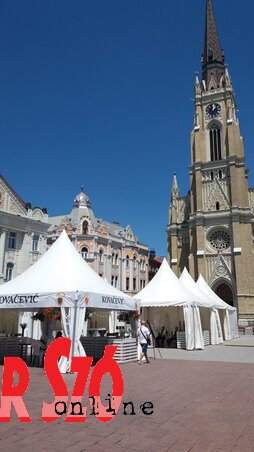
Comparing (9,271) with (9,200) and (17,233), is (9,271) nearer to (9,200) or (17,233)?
(17,233)

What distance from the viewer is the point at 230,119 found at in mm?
53094

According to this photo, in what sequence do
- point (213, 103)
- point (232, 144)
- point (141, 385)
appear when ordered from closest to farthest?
point (141, 385) → point (232, 144) → point (213, 103)

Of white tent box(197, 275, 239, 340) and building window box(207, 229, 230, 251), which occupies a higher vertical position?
building window box(207, 229, 230, 251)

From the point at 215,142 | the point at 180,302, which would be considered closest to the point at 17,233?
the point at 180,302

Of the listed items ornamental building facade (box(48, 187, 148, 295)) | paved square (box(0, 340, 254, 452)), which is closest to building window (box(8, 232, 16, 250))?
ornamental building facade (box(48, 187, 148, 295))

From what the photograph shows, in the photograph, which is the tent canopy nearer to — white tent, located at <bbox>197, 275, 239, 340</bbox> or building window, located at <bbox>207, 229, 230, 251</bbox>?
white tent, located at <bbox>197, 275, 239, 340</bbox>

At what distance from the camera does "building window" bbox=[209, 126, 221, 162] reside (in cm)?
5412

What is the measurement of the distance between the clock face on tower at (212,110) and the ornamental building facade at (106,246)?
21.0m

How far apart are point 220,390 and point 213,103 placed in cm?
5355

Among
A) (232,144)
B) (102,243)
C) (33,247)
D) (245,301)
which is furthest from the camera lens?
(232,144)

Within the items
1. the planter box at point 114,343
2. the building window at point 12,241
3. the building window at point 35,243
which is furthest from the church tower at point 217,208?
the planter box at point 114,343

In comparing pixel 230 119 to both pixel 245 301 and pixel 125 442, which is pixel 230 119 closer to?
pixel 245 301

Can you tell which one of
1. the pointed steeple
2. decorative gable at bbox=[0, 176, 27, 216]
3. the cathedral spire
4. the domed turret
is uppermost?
the pointed steeple

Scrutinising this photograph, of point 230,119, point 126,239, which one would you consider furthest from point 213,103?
point 126,239
